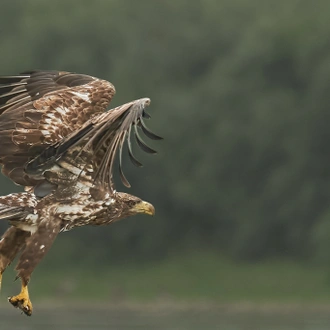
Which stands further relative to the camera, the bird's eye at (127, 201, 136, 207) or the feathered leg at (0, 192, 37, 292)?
the bird's eye at (127, 201, 136, 207)

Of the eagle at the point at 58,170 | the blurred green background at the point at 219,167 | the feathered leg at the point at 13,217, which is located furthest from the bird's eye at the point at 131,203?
the blurred green background at the point at 219,167

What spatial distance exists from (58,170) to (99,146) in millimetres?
544

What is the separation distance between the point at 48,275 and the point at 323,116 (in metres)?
9.65

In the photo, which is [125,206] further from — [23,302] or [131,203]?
[23,302]

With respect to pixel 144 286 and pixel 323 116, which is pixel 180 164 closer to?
pixel 323 116

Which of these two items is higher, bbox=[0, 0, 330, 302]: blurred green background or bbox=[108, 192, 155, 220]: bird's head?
bbox=[108, 192, 155, 220]: bird's head

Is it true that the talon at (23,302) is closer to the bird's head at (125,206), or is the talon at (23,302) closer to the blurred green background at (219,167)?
the bird's head at (125,206)

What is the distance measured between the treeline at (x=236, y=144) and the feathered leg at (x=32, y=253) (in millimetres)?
27712

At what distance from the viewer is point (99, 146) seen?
12.5 meters

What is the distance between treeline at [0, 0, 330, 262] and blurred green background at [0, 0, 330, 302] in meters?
0.04

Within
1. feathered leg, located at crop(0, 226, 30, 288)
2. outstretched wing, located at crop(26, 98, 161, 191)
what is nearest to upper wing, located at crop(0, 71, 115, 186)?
outstretched wing, located at crop(26, 98, 161, 191)

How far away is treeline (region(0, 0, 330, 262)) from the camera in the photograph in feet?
141

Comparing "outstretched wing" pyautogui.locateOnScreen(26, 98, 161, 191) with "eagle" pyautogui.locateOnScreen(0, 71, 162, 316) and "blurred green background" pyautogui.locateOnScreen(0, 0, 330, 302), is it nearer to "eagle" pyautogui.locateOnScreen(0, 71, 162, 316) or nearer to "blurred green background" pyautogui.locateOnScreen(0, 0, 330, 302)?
"eagle" pyautogui.locateOnScreen(0, 71, 162, 316)

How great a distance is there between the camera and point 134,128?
1231 cm
